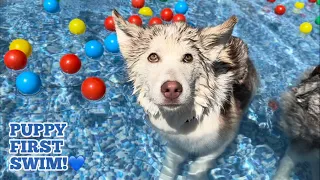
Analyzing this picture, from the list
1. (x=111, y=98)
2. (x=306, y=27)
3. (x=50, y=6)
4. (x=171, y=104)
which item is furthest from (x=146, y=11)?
(x=171, y=104)

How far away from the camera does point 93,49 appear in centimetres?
624

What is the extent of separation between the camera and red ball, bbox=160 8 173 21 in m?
7.34

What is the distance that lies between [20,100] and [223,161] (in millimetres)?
3582

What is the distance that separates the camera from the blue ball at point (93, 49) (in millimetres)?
6236

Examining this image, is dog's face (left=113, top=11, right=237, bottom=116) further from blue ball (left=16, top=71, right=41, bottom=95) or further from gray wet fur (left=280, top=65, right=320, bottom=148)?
blue ball (left=16, top=71, right=41, bottom=95)

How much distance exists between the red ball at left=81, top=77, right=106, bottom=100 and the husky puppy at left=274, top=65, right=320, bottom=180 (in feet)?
9.84

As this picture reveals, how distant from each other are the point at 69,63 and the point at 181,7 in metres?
3.20

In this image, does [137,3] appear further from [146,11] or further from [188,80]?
[188,80]

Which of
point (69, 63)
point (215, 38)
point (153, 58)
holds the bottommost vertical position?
point (69, 63)

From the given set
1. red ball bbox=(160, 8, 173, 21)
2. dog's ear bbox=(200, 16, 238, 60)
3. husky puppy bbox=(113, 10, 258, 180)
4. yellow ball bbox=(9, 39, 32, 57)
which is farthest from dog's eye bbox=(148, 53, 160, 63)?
red ball bbox=(160, 8, 173, 21)

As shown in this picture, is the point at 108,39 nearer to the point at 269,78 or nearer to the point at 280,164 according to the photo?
the point at 269,78

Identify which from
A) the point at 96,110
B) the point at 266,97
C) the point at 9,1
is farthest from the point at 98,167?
the point at 9,1

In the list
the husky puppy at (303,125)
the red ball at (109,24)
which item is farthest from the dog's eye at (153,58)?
the red ball at (109,24)

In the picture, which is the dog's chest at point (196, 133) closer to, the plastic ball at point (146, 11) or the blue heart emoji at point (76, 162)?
the blue heart emoji at point (76, 162)
